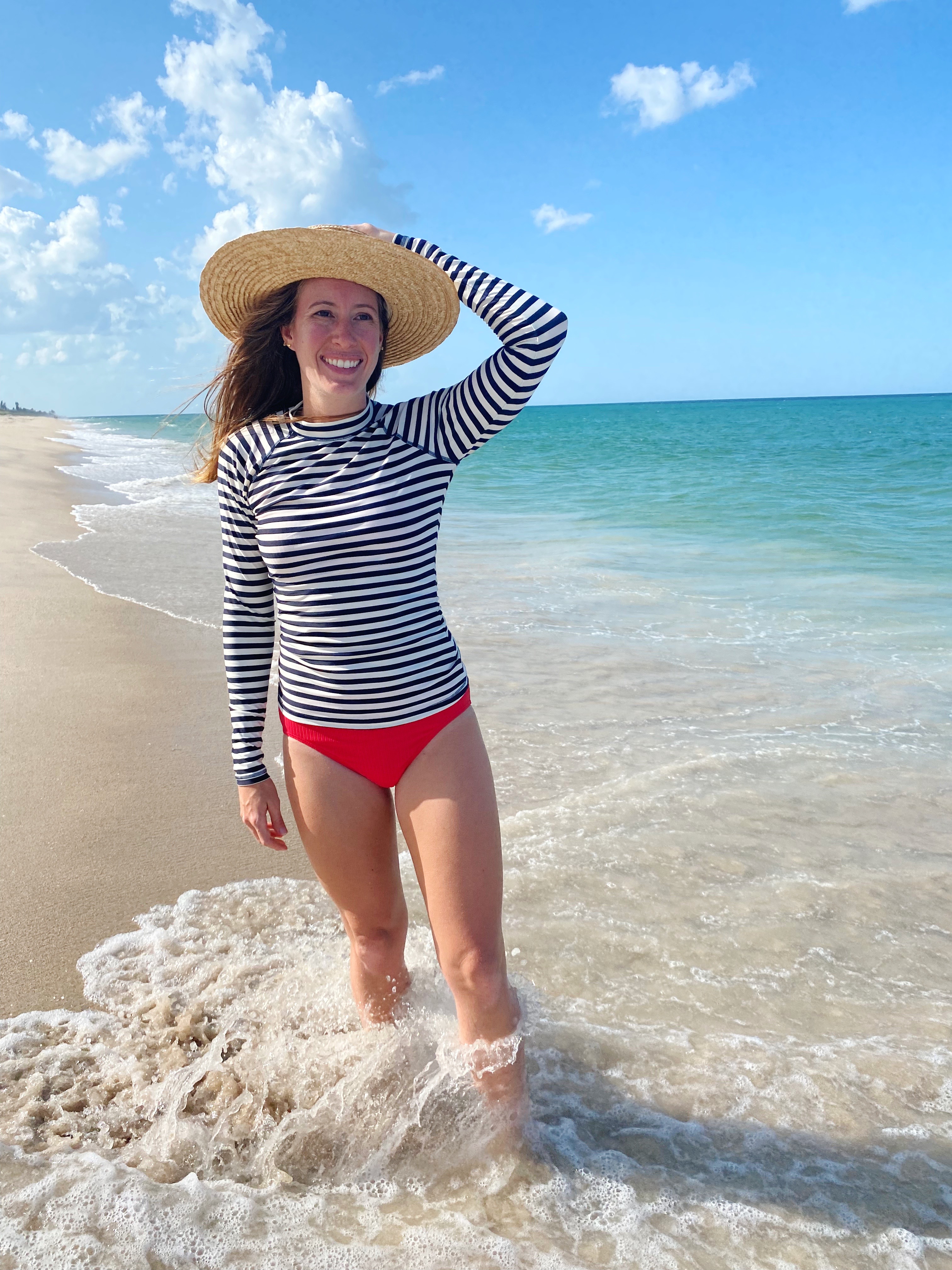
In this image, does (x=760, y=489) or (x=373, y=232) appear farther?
(x=760, y=489)

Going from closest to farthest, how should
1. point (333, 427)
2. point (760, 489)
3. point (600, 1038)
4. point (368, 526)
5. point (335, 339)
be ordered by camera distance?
point (368, 526) → point (333, 427) → point (335, 339) → point (600, 1038) → point (760, 489)

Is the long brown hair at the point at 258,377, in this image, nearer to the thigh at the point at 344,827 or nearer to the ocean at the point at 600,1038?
the thigh at the point at 344,827

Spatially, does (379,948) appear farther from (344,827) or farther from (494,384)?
(494,384)

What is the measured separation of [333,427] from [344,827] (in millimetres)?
1050

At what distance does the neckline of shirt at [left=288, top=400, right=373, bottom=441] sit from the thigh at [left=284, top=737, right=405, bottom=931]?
81 cm

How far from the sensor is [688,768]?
16.9 ft

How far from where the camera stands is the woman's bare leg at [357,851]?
238cm

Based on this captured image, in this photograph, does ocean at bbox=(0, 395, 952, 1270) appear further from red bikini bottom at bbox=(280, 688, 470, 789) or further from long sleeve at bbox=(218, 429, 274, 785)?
long sleeve at bbox=(218, 429, 274, 785)

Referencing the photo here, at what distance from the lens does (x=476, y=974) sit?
7.69 ft

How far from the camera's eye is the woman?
230cm

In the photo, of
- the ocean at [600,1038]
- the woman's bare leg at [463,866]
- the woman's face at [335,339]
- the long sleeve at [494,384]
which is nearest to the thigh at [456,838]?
the woman's bare leg at [463,866]

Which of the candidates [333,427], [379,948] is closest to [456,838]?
[379,948]

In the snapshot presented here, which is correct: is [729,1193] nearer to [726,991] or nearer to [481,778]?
[726,991]

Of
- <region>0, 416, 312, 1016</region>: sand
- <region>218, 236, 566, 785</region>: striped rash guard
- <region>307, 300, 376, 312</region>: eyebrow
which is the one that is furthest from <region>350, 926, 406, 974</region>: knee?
<region>307, 300, 376, 312</region>: eyebrow
